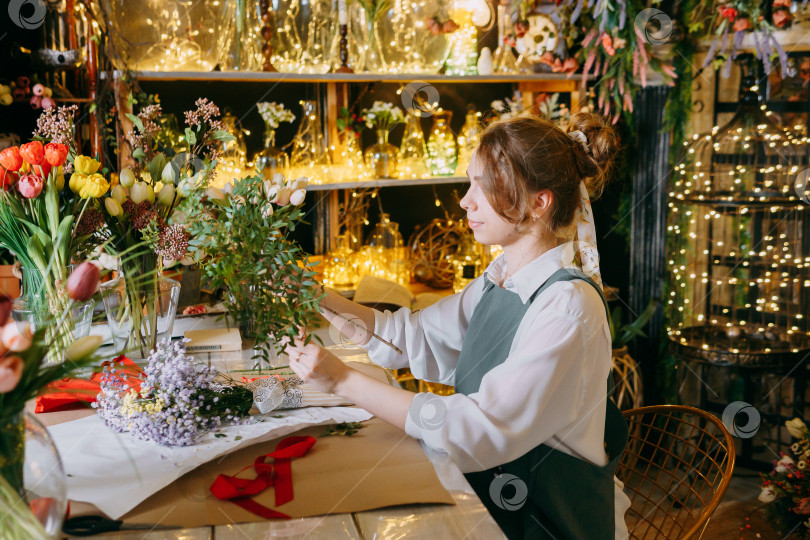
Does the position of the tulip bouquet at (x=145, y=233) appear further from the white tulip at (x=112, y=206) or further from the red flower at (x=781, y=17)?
the red flower at (x=781, y=17)

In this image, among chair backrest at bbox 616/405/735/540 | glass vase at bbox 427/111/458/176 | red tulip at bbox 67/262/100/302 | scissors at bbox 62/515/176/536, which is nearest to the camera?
red tulip at bbox 67/262/100/302

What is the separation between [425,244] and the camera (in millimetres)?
3350

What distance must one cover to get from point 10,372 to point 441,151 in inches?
96.5

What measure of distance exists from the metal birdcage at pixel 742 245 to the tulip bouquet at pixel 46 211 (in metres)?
2.32

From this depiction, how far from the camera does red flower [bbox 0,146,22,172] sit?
159 cm

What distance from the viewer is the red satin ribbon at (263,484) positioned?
45.8 inches

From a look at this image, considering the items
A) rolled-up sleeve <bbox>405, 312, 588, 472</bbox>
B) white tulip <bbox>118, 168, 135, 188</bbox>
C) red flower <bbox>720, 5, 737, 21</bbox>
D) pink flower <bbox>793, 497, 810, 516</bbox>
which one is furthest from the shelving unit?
pink flower <bbox>793, 497, 810, 516</bbox>

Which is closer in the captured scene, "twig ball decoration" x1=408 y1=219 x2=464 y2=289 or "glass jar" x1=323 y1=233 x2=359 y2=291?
"glass jar" x1=323 y1=233 x2=359 y2=291

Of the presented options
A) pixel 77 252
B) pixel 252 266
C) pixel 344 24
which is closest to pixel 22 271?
pixel 77 252

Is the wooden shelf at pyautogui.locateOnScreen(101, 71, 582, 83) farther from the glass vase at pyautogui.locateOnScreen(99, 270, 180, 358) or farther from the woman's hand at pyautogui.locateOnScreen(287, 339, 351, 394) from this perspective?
the woman's hand at pyautogui.locateOnScreen(287, 339, 351, 394)

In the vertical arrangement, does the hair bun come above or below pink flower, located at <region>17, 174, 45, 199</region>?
above

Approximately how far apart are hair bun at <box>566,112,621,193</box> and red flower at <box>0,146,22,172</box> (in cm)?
111

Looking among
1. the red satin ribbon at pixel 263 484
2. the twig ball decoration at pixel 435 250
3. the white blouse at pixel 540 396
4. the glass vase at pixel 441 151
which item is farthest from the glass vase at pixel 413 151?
the red satin ribbon at pixel 263 484

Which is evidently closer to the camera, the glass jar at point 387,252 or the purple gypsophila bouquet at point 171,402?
the purple gypsophila bouquet at point 171,402
